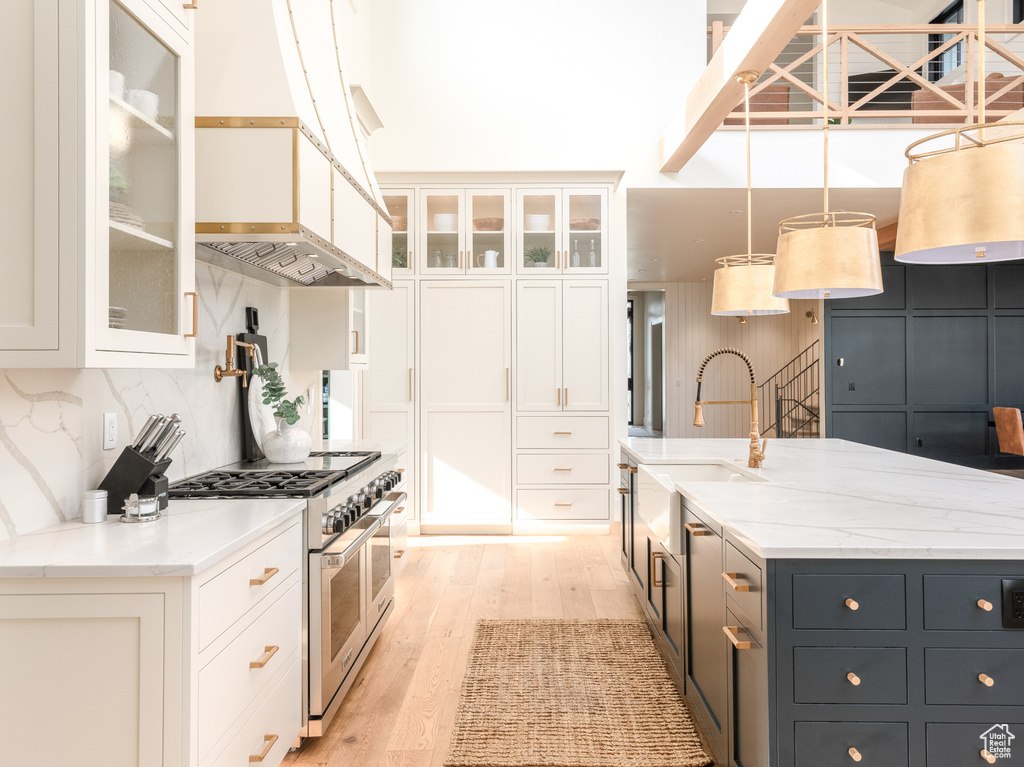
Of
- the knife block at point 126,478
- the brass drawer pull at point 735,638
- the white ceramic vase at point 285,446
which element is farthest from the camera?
the white ceramic vase at point 285,446

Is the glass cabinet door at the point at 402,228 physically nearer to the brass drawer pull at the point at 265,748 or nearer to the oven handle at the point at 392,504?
the oven handle at the point at 392,504

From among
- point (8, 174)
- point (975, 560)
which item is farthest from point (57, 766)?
point (975, 560)

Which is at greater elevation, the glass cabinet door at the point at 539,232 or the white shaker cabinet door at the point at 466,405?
the glass cabinet door at the point at 539,232

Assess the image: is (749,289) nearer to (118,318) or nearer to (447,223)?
(118,318)

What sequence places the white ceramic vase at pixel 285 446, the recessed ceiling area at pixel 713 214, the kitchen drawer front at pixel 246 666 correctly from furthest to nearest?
1. the recessed ceiling area at pixel 713 214
2. the white ceramic vase at pixel 285 446
3. the kitchen drawer front at pixel 246 666

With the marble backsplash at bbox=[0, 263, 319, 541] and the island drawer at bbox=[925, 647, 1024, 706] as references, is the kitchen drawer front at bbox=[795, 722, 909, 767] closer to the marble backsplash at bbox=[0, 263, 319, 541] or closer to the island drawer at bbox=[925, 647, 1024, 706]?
the island drawer at bbox=[925, 647, 1024, 706]

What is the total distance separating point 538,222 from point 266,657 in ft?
13.0

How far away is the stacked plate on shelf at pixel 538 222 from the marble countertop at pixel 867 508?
8.56 feet

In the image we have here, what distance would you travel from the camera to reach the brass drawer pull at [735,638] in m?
1.59

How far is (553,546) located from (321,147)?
11.2ft

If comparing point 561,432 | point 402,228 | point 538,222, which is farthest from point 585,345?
point 402,228

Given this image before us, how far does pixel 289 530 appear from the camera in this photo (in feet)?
6.58

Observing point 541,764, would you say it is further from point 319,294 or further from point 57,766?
point 319,294

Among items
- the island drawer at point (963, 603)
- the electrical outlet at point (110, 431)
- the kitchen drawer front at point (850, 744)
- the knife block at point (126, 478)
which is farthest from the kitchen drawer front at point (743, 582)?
the electrical outlet at point (110, 431)
